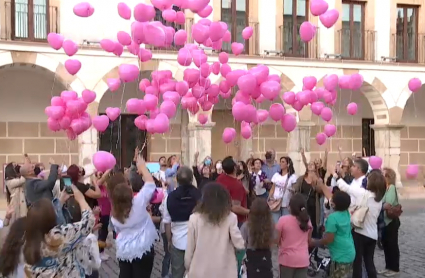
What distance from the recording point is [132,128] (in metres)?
15.9

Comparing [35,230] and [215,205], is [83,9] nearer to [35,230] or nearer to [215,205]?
[215,205]

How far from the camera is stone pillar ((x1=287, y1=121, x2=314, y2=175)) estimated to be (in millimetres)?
15288

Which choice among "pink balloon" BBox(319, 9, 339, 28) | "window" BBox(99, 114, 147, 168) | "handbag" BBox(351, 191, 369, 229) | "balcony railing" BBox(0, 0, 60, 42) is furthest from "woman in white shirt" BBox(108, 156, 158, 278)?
"window" BBox(99, 114, 147, 168)

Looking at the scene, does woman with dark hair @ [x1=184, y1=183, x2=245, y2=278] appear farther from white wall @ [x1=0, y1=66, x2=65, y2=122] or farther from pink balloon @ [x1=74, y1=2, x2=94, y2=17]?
white wall @ [x1=0, y1=66, x2=65, y2=122]

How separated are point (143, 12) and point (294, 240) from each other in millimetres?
4431

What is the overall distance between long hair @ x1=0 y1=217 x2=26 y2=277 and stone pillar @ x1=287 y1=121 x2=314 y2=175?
12.4 metres

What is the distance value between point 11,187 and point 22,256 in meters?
3.89

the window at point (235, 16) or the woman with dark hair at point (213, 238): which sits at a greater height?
the window at point (235, 16)

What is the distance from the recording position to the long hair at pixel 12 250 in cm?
341

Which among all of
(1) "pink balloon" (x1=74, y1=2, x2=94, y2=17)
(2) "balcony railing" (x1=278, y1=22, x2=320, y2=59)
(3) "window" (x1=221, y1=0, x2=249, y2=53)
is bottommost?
(1) "pink balloon" (x1=74, y1=2, x2=94, y2=17)

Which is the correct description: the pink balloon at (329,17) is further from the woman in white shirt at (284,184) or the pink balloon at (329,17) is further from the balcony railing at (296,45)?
the balcony railing at (296,45)

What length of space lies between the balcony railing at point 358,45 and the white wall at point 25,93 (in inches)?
332

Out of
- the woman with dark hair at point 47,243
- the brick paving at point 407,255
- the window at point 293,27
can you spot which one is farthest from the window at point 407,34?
the woman with dark hair at point 47,243

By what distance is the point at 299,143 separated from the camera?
50.8 feet
